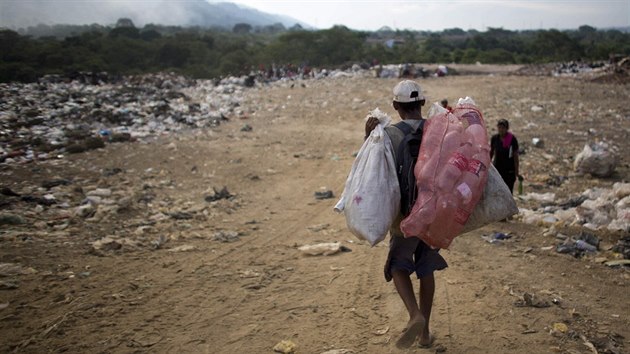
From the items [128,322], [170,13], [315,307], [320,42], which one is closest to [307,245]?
[315,307]

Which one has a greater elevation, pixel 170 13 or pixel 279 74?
pixel 170 13

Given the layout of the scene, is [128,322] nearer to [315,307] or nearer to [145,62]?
[315,307]

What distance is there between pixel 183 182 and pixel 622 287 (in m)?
5.30

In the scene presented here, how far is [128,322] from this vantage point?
296cm

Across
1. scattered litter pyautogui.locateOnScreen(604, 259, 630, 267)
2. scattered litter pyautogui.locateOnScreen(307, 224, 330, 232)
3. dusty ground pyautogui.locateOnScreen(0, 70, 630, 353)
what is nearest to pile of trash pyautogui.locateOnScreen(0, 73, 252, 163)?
dusty ground pyautogui.locateOnScreen(0, 70, 630, 353)

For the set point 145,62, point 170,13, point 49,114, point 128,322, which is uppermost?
point 170,13

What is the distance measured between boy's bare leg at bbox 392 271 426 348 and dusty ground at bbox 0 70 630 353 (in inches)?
17.8

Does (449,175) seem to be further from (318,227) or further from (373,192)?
(318,227)

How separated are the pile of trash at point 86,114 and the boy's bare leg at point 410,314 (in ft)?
22.0

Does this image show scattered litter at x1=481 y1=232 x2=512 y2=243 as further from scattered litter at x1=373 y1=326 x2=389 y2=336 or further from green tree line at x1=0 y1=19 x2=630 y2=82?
green tree line at x1=0 y1=19 x2=630 y2=82

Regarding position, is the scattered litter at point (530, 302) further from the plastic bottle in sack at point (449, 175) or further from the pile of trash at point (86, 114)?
the pile of trash at point (86, 114)

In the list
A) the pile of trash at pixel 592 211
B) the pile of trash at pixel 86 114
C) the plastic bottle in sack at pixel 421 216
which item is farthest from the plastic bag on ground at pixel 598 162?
the pile of trash at pixel 86 114

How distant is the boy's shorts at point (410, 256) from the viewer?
92.8 inches

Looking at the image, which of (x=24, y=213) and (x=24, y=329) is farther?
(x=24, y=213)
